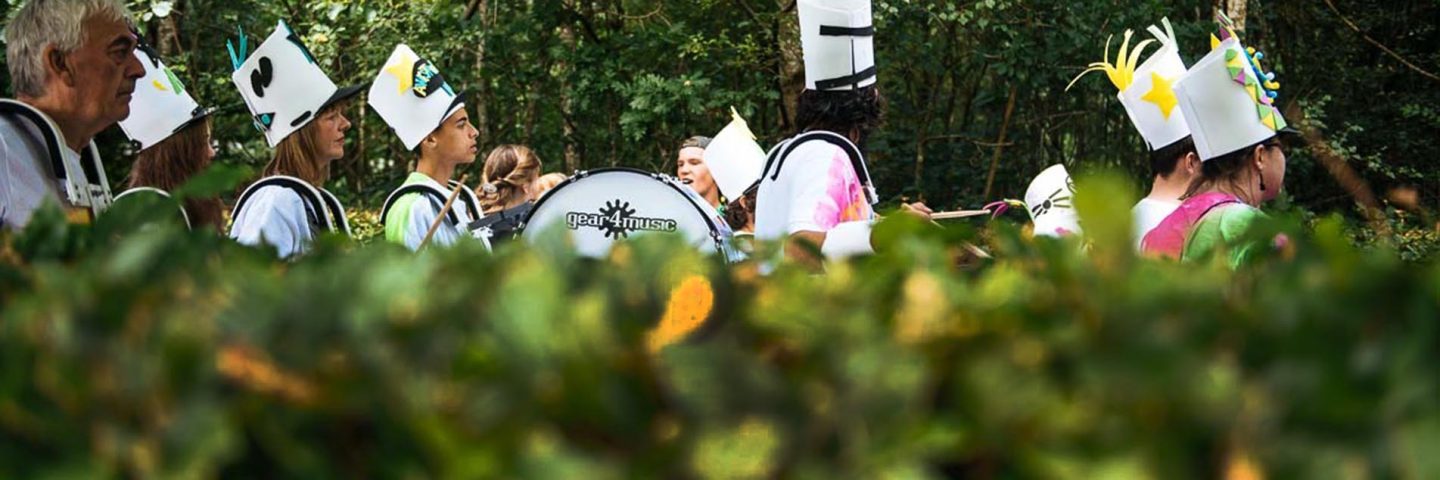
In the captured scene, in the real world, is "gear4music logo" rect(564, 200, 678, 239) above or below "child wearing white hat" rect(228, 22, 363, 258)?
below

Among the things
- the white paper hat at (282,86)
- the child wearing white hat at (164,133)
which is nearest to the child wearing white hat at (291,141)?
the white paper hat at (282,86)

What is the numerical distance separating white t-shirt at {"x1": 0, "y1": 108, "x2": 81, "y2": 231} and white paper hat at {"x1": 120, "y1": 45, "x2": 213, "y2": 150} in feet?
6.83

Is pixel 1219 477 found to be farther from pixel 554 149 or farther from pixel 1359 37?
pixel 1359 37

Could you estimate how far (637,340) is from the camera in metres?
1.24

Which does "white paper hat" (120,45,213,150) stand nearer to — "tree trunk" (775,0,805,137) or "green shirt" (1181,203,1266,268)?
"green shirt" (1181,203,1266,268)

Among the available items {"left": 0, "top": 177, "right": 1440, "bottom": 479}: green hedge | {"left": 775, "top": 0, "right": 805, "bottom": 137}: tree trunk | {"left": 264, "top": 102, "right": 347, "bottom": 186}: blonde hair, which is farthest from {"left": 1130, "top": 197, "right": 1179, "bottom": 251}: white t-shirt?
{"left": 775, "top": 0, "right": 805, "bottom": 137}: tree trunk

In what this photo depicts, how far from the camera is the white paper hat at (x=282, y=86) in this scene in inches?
216

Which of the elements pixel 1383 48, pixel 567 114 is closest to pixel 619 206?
pixel 567 114

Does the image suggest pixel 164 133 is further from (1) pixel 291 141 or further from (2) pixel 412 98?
(2) pixel 412 98

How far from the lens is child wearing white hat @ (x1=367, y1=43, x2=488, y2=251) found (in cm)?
542

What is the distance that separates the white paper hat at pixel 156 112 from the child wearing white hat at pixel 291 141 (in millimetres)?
258

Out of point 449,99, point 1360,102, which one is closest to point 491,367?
point 449,99

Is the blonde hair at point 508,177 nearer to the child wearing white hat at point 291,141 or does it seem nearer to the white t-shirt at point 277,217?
the child wearing white hat at point 291,141

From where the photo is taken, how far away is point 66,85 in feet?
11.7
